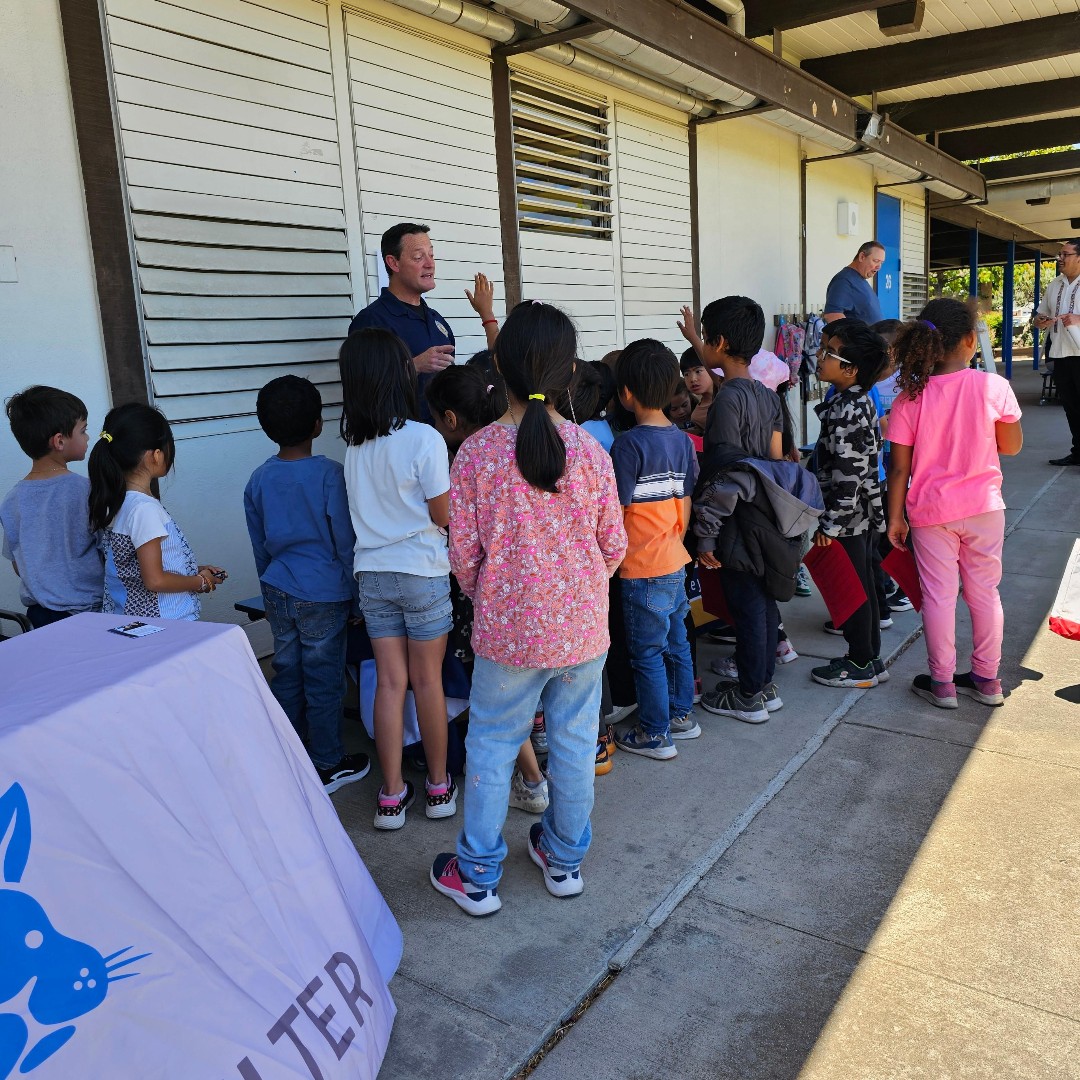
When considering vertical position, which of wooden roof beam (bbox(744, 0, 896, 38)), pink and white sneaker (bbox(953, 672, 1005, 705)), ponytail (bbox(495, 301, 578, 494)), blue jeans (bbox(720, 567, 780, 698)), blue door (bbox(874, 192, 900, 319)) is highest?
wooden roof beam (bbox(744, 0, 896, 38))

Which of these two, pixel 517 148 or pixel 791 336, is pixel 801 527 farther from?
pixel 791 336

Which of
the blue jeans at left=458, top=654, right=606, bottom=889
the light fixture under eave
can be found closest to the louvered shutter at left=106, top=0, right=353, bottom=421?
the blue jeans at left=458, top=654, right=606, bottom=889

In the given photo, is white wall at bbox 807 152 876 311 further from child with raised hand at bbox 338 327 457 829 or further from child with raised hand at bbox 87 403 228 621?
child with raised hand at bbox 87 403 228 621

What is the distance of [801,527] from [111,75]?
10.2 feet

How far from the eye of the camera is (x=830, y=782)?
3139 mm

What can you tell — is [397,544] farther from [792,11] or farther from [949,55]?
[949,55]

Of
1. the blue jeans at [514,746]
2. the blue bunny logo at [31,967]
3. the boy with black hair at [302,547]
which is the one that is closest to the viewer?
the blue bunny logo at [31,967]

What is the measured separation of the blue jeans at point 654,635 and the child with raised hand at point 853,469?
2.96ft

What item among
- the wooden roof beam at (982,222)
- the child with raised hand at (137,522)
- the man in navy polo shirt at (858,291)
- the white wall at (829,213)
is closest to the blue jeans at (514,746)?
the child with raised hand at (137,522)

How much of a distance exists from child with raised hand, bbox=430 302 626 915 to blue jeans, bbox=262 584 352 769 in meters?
0.86

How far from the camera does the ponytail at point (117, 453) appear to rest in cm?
268

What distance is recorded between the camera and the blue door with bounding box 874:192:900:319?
11.4 meters

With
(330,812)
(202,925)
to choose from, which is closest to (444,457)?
(330,812)

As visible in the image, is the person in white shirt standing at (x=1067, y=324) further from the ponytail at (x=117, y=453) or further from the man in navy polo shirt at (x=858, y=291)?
the ponytail at (x=117, y=453)
